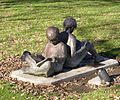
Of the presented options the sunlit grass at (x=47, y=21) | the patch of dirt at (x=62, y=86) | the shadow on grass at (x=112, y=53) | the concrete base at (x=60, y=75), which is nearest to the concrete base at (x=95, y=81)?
the patch of dirt at (x=62, y=86)

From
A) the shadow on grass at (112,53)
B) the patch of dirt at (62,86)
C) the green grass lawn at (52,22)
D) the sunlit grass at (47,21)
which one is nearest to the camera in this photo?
the patch of dirt at (62,86)

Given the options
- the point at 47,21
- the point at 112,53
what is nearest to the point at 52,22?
the point at 47,21

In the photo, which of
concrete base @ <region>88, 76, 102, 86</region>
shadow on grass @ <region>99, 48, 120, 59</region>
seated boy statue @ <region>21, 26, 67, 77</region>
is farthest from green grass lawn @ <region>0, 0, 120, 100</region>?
seated boy statue @ <region>21, 26, 67, 77</region>

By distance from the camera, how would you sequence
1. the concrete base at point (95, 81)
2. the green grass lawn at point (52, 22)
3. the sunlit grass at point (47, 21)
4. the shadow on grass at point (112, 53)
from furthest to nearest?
the sunlit grass at point (47, 21) → the green grass lawn at point (52, 22) → the shadow on grass at point (112, 53) → the concrete base at point (95, 81)

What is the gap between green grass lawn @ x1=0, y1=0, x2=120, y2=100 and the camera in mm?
14640

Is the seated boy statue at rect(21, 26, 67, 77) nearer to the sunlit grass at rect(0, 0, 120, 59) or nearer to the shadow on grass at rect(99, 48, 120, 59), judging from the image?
the shadow on grass at rect(99, 48, 120, 59)

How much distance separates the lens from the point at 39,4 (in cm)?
2702

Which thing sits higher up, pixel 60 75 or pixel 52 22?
pixel 60 75

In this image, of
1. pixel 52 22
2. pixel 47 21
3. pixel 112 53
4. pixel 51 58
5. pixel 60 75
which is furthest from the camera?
pixel 47 21

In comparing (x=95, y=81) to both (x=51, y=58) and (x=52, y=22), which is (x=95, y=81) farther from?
(x=52, y=22)

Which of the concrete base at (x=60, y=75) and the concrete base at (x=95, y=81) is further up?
the concrete base at (x=60, y=75)

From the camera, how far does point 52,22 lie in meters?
19.7

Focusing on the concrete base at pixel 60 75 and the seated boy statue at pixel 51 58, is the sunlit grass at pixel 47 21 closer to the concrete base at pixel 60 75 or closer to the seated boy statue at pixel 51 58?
the concrete base at pixel 60 75

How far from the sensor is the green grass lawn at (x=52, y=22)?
48.0ft
